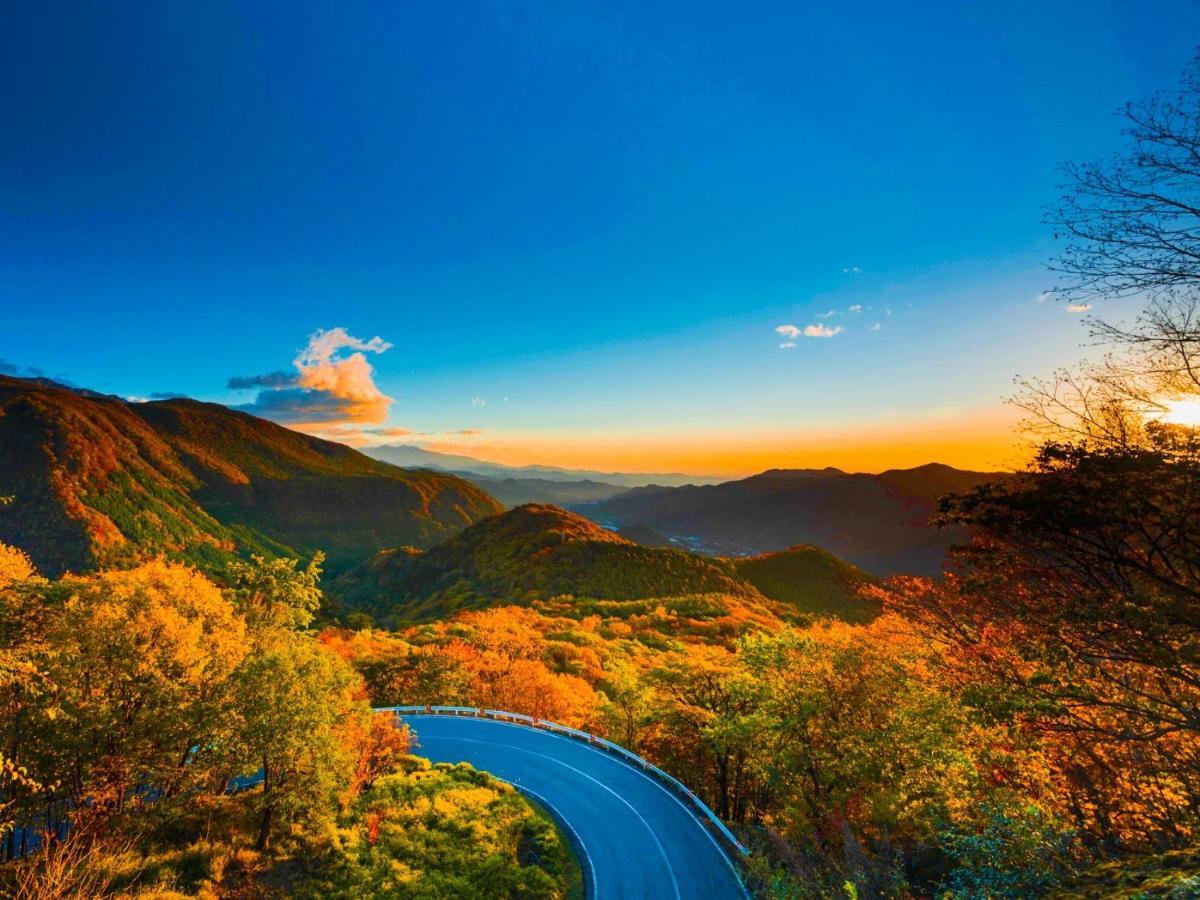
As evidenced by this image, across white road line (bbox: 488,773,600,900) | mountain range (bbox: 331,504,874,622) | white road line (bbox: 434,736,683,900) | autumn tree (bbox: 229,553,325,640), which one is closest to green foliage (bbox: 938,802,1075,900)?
white road line (bbox: 434,736,683,900)

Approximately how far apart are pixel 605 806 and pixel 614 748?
6536mm

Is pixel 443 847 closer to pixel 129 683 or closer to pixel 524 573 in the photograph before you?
pixel 129 683

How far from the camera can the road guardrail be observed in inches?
927

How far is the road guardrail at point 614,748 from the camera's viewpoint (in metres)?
23.5

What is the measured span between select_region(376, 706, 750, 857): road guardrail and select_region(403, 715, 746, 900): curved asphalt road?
1.78 ft

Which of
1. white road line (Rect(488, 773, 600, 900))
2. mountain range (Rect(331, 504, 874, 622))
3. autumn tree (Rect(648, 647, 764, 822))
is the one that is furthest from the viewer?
mountain range (Rect(331, 504, 874, 622))

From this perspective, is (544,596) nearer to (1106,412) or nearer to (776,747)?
(776,747)

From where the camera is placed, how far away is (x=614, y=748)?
32625 millimetres

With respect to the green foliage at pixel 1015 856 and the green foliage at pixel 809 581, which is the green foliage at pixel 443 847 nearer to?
the green foliage at pixel 1015 856

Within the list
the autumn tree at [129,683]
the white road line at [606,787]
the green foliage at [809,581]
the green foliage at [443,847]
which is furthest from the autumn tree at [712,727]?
the green foliage at [809,581]

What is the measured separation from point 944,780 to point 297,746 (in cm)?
2402

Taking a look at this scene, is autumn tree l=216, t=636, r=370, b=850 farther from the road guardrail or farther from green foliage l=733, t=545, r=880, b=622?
green foliage l=733, t=545, r=880, b=622

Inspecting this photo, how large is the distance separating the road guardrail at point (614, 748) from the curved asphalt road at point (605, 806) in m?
0.54

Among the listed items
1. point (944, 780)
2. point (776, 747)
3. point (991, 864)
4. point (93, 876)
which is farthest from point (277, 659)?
point (944, 780)
